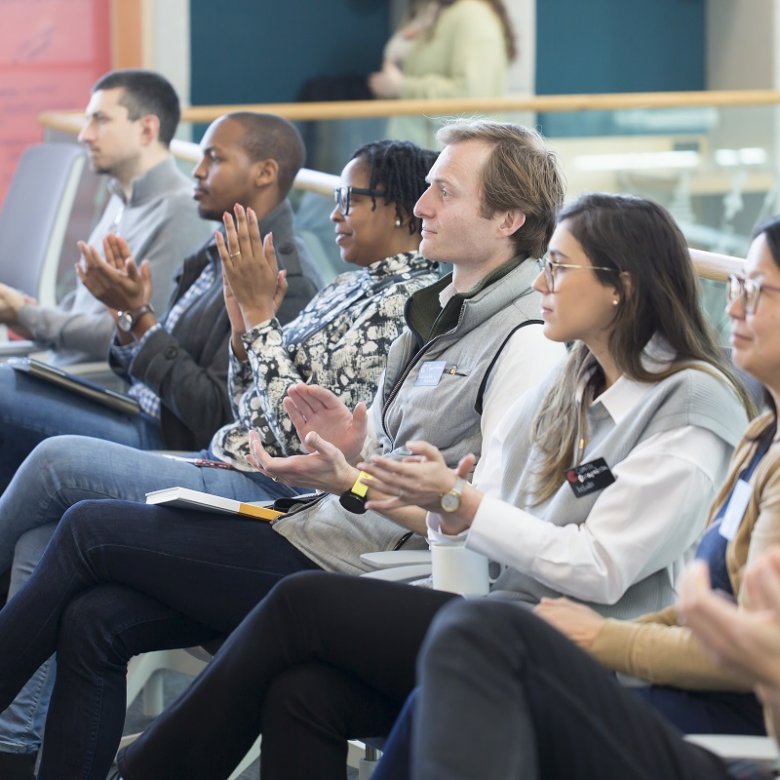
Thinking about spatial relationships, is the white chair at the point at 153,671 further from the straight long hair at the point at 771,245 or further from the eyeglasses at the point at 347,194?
the straight long hair at the point at 771,245

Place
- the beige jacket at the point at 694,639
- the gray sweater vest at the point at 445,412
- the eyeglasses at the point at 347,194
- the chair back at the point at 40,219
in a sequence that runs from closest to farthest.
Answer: the beige jacket at the point at 694,639 < the gray sweater vest at the point at 445,412 < the eyeglasses at the point at 347,194 < the chair back at the point at 40,219

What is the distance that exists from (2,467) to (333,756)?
1.61m

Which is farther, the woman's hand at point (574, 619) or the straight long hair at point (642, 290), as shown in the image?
the straight long hair at point (642, 290)

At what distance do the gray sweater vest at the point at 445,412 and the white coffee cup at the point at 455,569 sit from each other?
290 millimetres

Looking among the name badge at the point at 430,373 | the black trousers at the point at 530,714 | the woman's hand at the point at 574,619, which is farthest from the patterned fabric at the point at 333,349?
the black trousers at the point at 530,714

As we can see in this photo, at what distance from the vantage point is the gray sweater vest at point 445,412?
88.4 inches

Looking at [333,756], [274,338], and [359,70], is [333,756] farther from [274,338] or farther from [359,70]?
[359,70]

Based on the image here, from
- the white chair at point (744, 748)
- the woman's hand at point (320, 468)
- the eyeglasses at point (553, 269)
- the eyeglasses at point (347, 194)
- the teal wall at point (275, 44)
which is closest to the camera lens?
the white chair at point (744, 748)

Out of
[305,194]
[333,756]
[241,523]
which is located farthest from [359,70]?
[333,756]

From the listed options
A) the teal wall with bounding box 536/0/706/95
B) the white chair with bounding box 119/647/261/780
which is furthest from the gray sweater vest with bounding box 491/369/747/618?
the teal wall with bounding box 536/0/706/95

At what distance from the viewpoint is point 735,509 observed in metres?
1.65

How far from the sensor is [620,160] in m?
5.62

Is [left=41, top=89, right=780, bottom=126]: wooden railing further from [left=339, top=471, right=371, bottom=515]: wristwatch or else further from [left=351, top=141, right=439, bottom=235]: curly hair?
[left=339, top=471, right=371, bottom=515]: wristwatch

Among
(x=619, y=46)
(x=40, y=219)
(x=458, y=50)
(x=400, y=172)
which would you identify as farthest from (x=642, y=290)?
(x=619, y=46)
